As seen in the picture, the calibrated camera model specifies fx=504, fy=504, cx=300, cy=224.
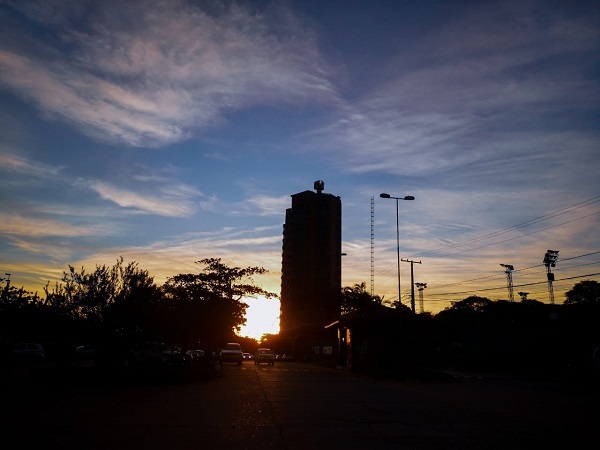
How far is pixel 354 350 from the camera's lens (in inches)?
1528

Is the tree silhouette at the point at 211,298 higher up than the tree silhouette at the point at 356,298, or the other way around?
the tree silhouette at the point at 356,298

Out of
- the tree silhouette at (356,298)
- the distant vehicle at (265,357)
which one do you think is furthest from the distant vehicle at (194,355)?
the tree silhouette at (356,298)

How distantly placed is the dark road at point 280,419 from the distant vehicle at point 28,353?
21.1 meters

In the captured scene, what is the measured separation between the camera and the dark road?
30.4 ft

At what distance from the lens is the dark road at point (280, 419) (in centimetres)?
926

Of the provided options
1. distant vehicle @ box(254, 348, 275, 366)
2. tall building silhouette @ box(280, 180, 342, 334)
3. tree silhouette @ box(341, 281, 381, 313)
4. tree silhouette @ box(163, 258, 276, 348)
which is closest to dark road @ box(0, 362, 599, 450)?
tree silhouette @ box(163, 258, 276, 348)

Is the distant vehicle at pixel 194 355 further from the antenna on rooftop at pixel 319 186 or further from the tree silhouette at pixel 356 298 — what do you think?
the antenna on rooftop at pixel 319 186

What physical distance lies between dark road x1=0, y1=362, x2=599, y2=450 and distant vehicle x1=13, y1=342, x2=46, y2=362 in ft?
69.3

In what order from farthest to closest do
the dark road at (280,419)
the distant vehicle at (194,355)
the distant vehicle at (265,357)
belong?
the distant vehicle at (265,357)
the distant vehicle at (194,355)
the dark road at (280,419)

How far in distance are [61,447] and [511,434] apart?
8758mm

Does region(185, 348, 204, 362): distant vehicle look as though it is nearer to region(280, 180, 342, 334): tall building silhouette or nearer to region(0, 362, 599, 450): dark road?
region(0, 362, 599, 450): dark road

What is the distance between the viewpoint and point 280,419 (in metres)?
12.1

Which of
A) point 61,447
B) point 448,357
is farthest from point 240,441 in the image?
point 448,357

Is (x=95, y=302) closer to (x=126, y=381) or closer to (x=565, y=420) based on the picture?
(x=126, y=381)
